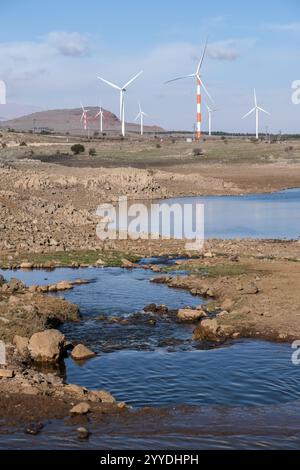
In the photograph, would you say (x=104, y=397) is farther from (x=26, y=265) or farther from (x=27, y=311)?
(x=26, y=265)

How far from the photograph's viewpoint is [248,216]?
39.8 meters

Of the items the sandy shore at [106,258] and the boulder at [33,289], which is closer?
the sandy shore at [106,258]

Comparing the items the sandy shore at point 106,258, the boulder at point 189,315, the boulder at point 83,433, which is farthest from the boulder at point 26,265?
the boulder at point 83,433

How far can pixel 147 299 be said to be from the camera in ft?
59.9

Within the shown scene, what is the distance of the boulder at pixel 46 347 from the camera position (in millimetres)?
12992

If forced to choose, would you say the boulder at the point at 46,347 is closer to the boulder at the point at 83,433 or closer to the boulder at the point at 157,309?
the boulder at the point at 83,433

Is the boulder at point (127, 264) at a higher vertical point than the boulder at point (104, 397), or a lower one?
higher

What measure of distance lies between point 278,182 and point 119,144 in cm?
4132

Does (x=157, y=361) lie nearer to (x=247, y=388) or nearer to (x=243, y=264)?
(x=247, y=388)

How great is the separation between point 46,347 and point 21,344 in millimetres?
514

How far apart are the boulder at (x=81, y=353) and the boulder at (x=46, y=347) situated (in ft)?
0.85

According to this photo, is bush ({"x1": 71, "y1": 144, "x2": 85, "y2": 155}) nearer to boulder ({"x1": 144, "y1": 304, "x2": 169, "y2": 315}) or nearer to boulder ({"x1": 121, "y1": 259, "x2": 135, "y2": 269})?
boulder ({"x1": 121, "y1": 259, "x2": 135, "y2": 269})

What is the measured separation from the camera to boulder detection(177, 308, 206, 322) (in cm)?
1612
